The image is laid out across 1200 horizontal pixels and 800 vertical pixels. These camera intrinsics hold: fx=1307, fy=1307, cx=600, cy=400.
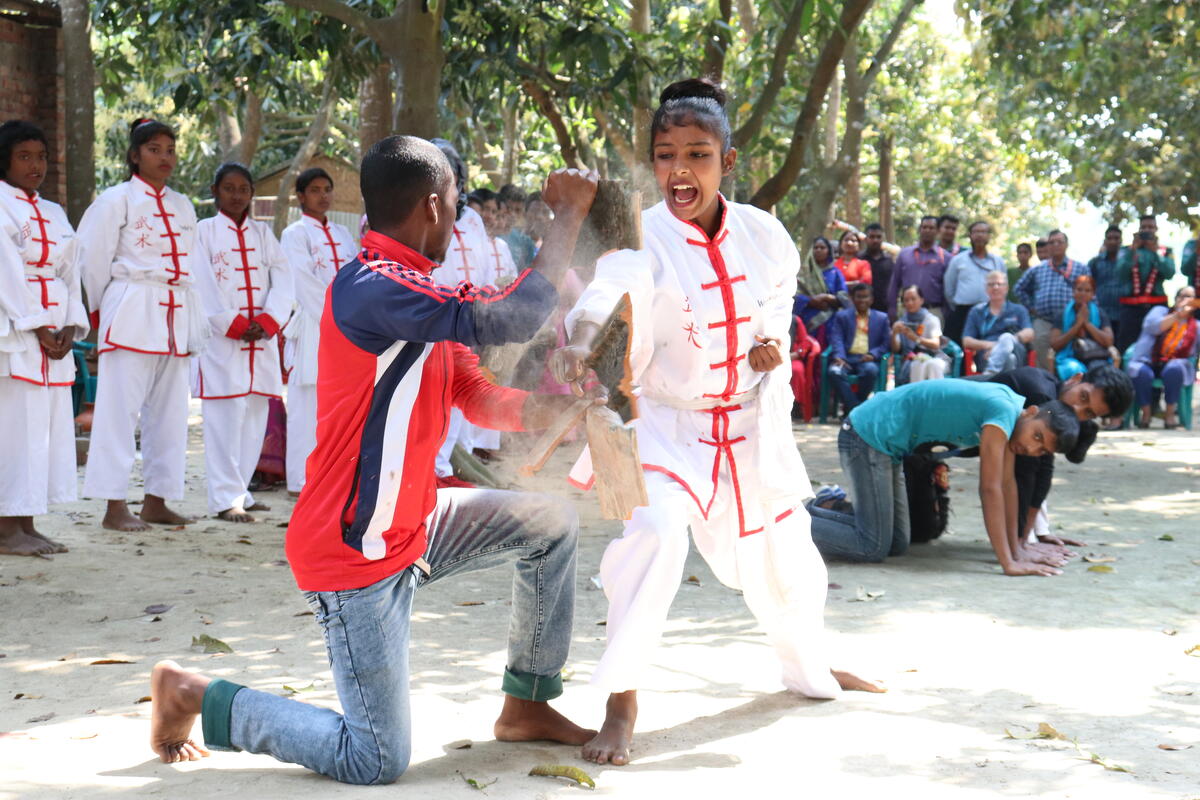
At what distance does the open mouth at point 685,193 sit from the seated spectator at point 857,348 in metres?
9.32

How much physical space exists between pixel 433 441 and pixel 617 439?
49cm

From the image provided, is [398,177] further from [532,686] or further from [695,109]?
[532,686]

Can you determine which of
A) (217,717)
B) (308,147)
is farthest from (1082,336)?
(217,717)

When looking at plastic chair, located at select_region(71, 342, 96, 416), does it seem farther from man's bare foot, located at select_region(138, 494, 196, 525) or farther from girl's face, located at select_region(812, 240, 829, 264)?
girl's face, located at select_region(812, 240, 829, 264)

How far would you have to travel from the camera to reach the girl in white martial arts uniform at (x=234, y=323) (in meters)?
7.88

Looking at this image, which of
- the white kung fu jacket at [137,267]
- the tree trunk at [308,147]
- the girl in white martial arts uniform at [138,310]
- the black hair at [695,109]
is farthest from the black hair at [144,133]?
the tree trunk at [308,147]

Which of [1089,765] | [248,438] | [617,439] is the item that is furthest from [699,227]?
[248,438]

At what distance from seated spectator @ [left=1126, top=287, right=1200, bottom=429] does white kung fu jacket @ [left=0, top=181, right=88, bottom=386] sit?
406 inches

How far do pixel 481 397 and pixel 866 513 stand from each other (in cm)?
344

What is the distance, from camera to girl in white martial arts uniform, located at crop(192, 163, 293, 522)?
788cm

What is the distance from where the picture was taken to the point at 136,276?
7270 mm

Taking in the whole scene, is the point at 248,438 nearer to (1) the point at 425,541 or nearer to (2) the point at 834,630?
(2) the point at 834,630

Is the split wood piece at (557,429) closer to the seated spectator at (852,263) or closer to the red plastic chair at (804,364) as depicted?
the red plastic chair at (804,364)

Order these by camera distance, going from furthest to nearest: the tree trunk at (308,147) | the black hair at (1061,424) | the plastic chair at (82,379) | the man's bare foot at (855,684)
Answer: the tree trunk at (308,147), the plastic chair at (82,379), the black hair at (1061,424), the man's bare foot at (855,684)
